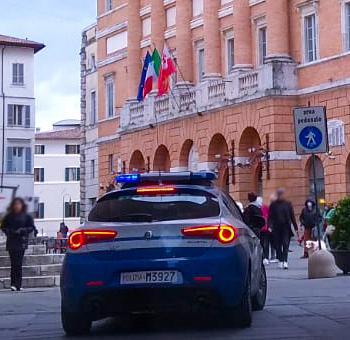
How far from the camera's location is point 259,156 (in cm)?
4450

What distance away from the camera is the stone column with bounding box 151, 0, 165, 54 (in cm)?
5550

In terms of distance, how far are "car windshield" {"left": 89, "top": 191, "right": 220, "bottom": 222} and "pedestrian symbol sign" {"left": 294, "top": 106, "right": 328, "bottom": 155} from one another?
22.7ft

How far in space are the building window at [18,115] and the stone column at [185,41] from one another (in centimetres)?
2738

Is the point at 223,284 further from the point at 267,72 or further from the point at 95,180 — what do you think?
the point at 95,180

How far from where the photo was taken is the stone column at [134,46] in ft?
188

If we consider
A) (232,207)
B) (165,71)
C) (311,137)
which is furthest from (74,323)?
(165,71)

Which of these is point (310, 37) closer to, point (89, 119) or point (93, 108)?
point (93, 108)

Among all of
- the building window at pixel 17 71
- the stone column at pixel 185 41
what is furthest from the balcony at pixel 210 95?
the building window at pixel 17 71

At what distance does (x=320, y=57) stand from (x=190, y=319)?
31548mm

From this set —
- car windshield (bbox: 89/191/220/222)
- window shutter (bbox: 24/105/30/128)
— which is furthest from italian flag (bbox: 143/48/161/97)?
car windshield (bbox: 89/191/220/222)

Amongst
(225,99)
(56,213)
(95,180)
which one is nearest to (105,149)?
(95,180)

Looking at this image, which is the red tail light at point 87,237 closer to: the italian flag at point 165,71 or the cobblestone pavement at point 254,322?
the cobblestone pavement at point 254,322

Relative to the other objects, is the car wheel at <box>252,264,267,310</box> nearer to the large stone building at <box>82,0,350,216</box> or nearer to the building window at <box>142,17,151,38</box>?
the large stone building at <box>82,0,350,216</box>

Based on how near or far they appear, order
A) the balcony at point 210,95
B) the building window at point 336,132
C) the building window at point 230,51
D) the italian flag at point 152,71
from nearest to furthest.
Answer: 1. the building window at point 336,132
2. the balcony at point 210,95
3. the italian flag at point 152,71
4. the building window at point 230,51
